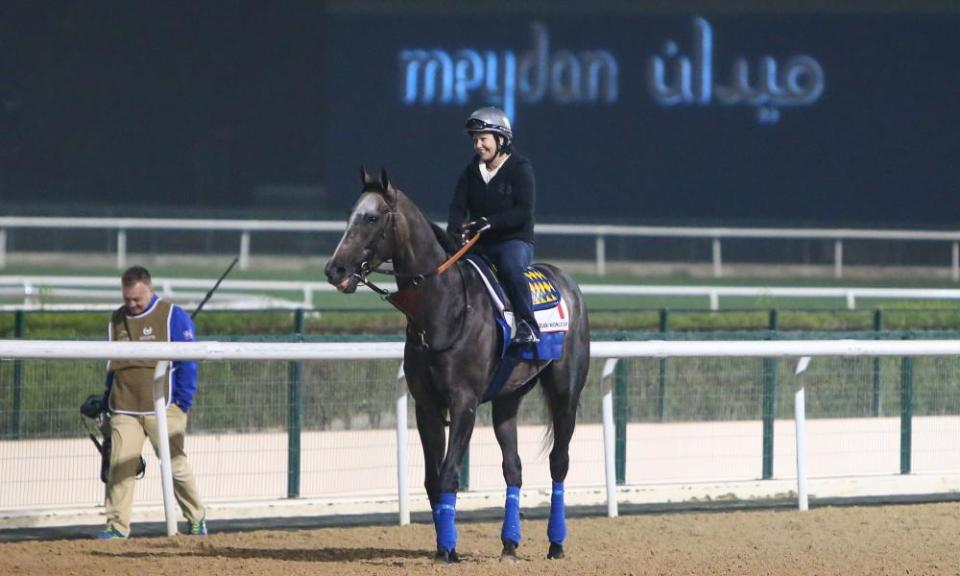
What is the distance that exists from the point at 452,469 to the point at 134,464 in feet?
5.52

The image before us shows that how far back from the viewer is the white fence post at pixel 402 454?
830 cm

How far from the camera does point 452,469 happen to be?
6801mm

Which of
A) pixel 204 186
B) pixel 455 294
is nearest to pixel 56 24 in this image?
pixel 204 186

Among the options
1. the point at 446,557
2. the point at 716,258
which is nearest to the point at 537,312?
the point at 446,557

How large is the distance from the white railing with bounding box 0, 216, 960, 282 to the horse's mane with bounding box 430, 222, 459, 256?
41.1 ft

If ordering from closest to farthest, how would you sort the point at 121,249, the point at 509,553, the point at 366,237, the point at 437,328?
1. the point at 366,237
2. the point at 437,328
3. the point at 509,553
4. the point at 121,249

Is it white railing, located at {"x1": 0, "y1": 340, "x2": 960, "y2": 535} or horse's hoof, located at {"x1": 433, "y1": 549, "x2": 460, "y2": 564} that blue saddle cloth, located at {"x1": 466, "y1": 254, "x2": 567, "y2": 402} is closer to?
horse's hoof, located at {"x1": 433, "y1": 549, "x2": 460, "y2": 564}

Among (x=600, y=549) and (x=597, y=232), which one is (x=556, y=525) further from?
(x=597, y=232)

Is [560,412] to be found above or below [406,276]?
below

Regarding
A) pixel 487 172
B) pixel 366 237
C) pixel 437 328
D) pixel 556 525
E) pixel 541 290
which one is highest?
pixel 487 172

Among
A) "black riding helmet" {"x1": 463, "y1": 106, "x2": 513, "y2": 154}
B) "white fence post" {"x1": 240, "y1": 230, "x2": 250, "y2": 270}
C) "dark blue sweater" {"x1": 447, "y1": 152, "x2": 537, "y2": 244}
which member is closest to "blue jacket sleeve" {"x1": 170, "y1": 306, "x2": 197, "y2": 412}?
"dark blue sweater" {"x1": 447, "y1": 152, "x2": 537, "y2": 244}

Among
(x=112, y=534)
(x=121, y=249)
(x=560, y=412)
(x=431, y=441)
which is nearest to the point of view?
(x=431, y=441)

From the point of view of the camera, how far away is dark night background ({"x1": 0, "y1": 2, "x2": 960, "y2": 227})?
2109cm

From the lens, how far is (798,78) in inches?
834
